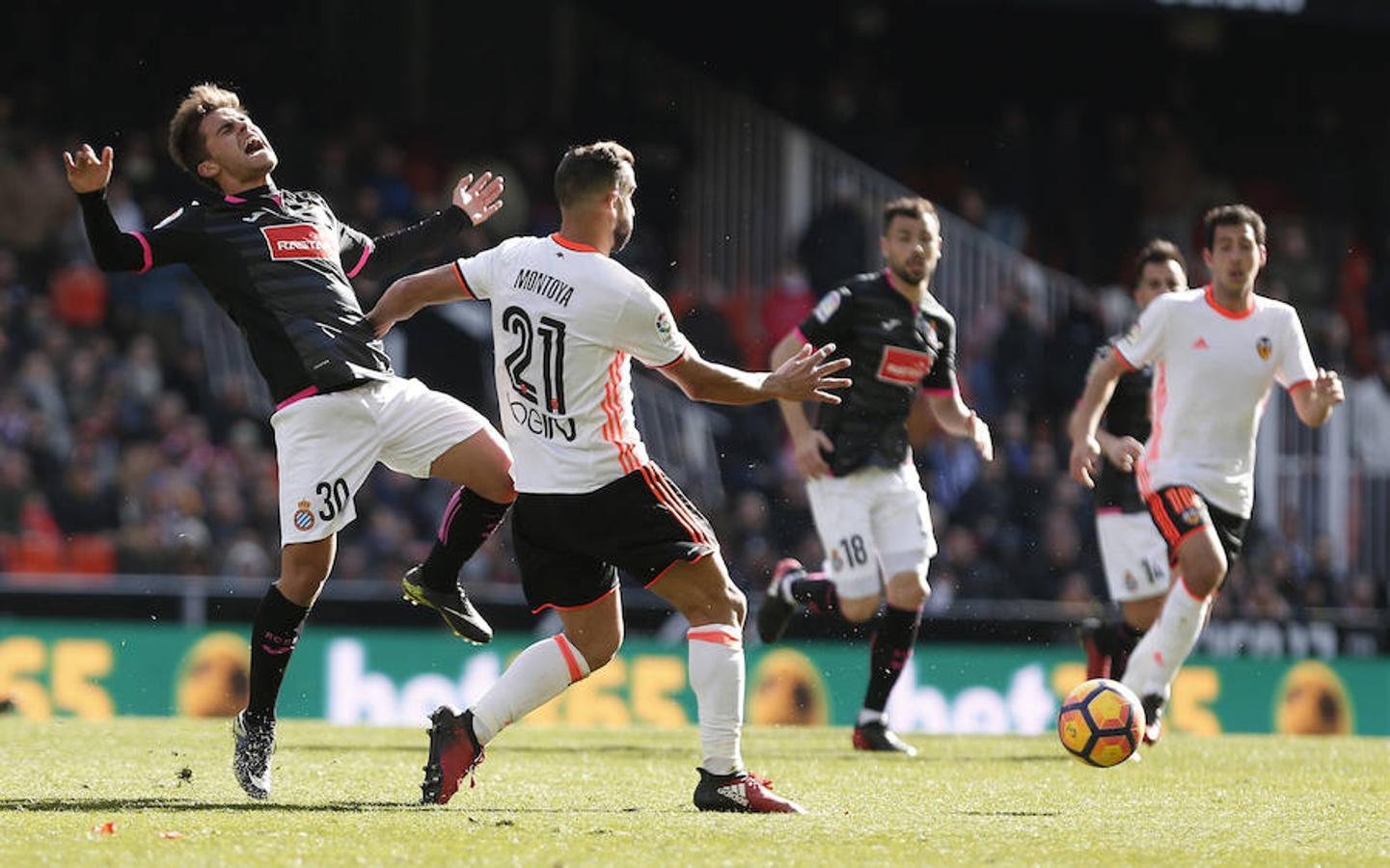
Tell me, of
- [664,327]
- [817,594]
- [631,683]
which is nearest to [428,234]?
[664,327]

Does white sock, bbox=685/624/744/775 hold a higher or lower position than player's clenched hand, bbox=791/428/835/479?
lower

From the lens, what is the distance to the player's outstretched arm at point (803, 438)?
33.3ft

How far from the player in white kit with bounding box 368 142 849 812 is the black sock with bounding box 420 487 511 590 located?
92 cm

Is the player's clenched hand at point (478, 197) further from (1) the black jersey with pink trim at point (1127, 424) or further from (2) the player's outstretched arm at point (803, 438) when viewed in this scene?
(1) the black jersey with pink trim at point (1127, 424)

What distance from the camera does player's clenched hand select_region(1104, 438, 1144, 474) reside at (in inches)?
364

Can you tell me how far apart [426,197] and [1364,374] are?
9071mm

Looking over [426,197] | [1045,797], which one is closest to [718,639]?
[1045,797]

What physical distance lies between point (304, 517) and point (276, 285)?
2.73 feet

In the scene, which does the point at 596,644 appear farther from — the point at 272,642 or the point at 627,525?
the point at 272,642

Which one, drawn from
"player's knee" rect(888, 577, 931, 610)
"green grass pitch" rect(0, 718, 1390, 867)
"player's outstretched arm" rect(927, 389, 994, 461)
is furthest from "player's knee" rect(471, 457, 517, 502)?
"player's knee" rect(888, 577, 931, 610)

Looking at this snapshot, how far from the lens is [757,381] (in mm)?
6734

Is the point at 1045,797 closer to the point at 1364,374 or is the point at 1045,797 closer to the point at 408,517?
the point at 408,517

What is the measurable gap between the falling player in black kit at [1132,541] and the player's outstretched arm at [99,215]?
220 inches

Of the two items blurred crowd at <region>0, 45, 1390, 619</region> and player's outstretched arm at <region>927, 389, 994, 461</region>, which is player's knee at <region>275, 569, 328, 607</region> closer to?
player's outstretched arm at <region>927, 389, 994, 461</region>
